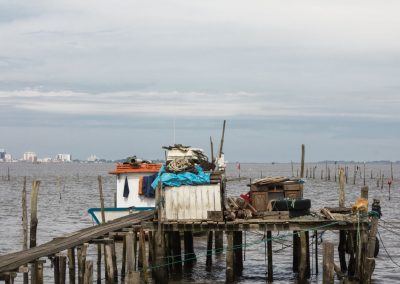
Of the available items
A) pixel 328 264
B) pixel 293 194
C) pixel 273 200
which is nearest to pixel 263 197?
pixel 273 200

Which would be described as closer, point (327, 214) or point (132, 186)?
point (327, 214)

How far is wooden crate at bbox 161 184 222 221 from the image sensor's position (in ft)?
86.5

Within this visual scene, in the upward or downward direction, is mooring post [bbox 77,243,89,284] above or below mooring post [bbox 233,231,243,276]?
above

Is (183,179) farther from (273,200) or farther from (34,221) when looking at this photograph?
(34,221)

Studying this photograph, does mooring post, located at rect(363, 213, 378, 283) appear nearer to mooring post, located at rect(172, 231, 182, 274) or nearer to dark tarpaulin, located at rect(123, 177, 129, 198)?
mooring post, located at rect(172, 231, 182, 274)

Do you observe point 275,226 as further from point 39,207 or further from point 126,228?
point 39,207

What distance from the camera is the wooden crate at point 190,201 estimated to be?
26375 mm

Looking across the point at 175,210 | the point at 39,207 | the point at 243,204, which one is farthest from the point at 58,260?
the point at 39,207

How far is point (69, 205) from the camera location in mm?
72438

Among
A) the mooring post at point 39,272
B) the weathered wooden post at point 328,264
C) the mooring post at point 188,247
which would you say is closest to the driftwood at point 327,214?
the weathered wooden post at point 328,264

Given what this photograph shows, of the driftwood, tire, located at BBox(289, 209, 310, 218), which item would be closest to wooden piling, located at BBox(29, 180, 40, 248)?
tire, located at BBox(289, 209, 310, 218)

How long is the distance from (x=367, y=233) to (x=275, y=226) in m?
3.18

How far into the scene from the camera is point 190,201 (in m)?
26.5

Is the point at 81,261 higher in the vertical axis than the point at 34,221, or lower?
lower
